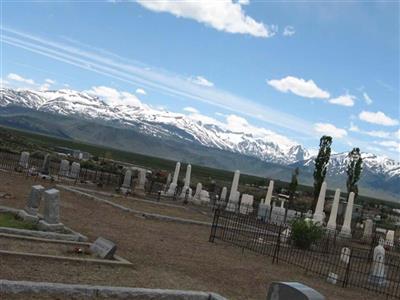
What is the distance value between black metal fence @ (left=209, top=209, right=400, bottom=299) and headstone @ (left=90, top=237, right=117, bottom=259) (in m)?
7.23

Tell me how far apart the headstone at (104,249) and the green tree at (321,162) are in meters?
31.0

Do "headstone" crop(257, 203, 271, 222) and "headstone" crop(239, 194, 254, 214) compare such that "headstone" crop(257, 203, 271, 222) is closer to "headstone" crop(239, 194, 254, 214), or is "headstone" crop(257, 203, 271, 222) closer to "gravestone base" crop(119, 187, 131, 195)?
"headstone" crop(239, 194, 254, 214)

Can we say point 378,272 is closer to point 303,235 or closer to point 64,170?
point 303,235

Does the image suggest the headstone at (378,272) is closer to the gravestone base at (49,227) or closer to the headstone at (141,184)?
the gravestone base at (49,227)

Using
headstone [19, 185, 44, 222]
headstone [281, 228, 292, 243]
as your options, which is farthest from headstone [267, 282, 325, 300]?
headstone [281, 228, 292, 243]

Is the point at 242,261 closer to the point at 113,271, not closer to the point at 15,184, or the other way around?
the point at 113,271

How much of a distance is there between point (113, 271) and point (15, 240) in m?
2.78

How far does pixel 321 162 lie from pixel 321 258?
858 inches

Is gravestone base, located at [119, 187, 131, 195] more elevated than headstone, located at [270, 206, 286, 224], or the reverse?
headstone, located at [270, 206, 286, 224]

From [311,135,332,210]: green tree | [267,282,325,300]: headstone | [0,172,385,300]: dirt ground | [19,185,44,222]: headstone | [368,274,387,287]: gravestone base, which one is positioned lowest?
[0,172,385,300]: dirt ground

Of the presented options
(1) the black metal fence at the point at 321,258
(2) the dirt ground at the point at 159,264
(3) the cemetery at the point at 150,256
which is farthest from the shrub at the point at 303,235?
(2) the dirt ground at the point at 159,264

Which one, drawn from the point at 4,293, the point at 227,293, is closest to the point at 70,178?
the point at 227,293

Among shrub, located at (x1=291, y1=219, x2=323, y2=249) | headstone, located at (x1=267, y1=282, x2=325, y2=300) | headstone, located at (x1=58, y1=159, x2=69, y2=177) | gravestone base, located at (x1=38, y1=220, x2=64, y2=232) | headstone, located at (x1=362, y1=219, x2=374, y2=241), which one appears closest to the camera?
headstone, located at (x1=267, y1=282, x2=325, y2=300)

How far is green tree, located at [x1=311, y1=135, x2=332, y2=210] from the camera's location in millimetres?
41656
